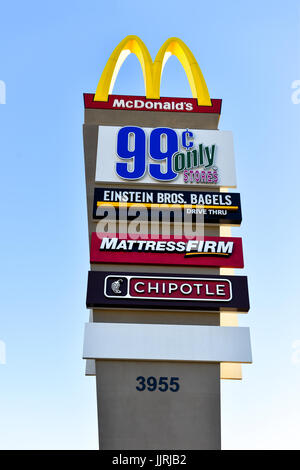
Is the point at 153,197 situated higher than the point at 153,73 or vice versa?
the point at 153,73

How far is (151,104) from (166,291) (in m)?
8.97

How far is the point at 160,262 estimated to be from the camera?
66.3 feet

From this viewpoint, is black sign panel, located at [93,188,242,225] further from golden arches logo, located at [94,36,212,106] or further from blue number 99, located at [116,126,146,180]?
golden arches logo, located at [94,36,212,106]

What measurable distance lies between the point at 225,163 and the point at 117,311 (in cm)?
805

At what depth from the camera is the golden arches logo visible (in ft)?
78.8

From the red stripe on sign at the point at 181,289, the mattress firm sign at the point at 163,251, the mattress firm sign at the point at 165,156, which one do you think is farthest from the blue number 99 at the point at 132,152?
the red stripe on sign at the point at 181,289

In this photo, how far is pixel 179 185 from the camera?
72.9 feet

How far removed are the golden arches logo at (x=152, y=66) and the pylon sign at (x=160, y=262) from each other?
0.05 meters

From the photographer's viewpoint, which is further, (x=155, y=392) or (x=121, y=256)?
(x=121, y=256)
